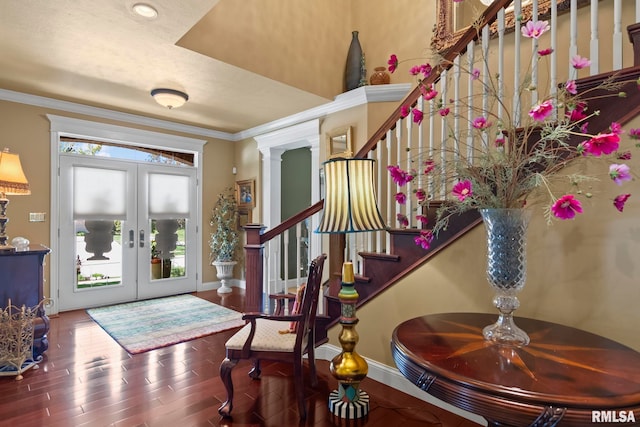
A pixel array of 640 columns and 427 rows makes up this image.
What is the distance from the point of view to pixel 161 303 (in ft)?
16.1

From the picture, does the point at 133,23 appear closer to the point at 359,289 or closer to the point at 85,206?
the point at 359,289

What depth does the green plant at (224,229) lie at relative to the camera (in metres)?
5.65

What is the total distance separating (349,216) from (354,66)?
296 cm

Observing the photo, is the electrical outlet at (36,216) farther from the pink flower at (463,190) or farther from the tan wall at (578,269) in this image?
the pink flower at (463,190)

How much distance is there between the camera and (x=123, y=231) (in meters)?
4.97

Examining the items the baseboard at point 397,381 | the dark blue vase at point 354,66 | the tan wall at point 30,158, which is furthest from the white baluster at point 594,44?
the tan wall at point 30,158

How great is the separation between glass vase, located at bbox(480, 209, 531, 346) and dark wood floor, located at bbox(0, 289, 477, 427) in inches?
42.0

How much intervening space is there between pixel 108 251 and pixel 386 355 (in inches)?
172

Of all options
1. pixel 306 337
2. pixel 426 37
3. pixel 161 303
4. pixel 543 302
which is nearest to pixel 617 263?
pixel 543 302

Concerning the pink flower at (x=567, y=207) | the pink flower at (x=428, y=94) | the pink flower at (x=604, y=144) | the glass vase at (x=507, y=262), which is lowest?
the glass vase at (x=507, y=262)

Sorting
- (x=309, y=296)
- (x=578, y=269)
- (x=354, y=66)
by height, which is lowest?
(x=309, y=296)

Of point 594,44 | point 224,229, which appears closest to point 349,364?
point 594,44

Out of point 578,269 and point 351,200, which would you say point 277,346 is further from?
point 578,269

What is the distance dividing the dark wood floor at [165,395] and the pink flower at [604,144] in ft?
5.84
